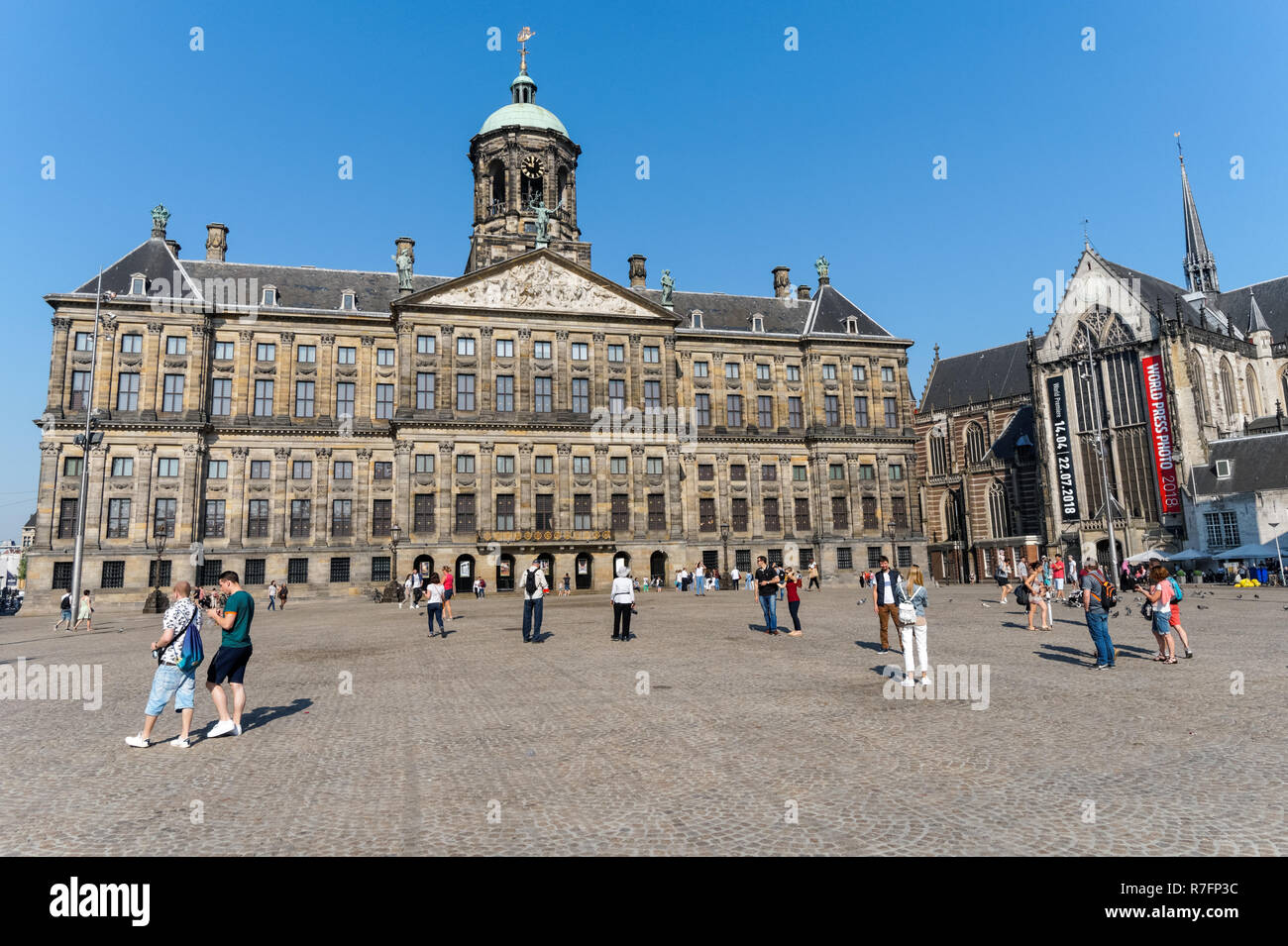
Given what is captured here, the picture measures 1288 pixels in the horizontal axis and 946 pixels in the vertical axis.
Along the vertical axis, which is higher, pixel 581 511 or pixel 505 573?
pixel 581 511

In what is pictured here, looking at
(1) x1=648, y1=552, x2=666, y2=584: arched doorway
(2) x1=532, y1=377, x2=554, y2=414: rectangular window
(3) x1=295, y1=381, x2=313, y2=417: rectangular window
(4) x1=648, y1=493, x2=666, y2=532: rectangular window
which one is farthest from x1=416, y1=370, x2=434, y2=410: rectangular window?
(1) x1=648, y1=552, x2=666, y2=584: arched doorway

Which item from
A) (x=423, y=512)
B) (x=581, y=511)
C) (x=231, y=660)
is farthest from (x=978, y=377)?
(x=231, y=660)

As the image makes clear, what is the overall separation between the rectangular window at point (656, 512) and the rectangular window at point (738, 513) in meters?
6.30

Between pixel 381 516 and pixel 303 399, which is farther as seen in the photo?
pixel 381 516

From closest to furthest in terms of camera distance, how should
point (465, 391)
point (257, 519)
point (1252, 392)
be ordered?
1. point (257, 519)
2. point (465, 391)
3. point (1252, 392)

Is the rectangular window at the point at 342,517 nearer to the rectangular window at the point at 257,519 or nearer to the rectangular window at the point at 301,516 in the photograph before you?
the rectangular window at the point at 301,516

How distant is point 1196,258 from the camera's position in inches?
2768

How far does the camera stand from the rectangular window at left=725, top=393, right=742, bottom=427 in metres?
56.9

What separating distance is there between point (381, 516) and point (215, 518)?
10.4 m

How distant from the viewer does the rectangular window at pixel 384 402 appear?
168 feet

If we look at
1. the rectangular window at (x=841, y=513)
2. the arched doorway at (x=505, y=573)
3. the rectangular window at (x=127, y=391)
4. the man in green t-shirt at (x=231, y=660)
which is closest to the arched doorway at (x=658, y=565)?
the arched doorway at (x=505, y=573)

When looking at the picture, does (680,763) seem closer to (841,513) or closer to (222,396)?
(222,396)

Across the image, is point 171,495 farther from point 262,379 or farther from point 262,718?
point 262,718
